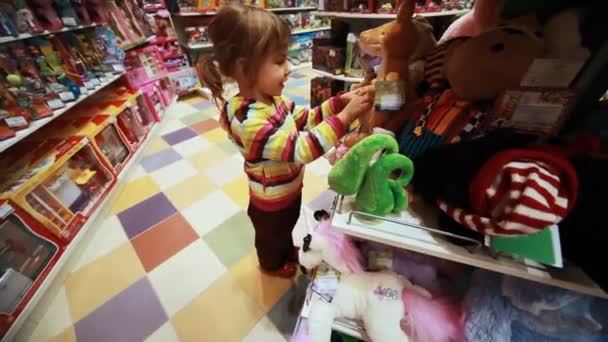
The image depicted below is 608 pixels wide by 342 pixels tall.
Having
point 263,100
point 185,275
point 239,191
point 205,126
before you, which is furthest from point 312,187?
point 205,126

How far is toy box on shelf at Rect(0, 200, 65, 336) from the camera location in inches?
31.2

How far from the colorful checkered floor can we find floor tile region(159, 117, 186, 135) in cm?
63

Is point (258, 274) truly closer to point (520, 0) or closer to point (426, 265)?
point (426, 265)

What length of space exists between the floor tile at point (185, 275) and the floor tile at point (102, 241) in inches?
11.6

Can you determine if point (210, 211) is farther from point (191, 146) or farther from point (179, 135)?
point (179, 135)

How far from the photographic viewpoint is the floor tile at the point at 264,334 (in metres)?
0.80

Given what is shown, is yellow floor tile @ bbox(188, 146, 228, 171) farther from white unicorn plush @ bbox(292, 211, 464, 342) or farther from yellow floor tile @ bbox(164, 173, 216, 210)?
white unicorn plush @ bbox(292, 211, 464, 342)

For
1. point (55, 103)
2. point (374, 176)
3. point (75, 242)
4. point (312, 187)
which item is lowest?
point (312, 187)

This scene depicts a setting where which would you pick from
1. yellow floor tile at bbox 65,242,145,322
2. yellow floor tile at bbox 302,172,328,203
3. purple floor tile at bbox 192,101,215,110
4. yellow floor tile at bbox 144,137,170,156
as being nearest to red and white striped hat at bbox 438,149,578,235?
yellow floor tile at bbox 302,172,328,203

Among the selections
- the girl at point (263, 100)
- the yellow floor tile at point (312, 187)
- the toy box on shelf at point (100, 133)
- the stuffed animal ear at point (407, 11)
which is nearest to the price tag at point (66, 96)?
the toy box on shelf at point (100, 133)

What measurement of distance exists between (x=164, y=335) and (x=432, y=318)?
842 millimetres

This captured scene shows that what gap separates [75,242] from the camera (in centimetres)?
105

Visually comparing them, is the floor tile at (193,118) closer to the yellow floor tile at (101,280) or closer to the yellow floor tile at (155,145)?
the yellow floor tile at (155,145)

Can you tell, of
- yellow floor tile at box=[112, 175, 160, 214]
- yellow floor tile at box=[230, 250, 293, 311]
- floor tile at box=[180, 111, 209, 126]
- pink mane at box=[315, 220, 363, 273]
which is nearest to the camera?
pink mane at box=[315, 220, 363, 273]
